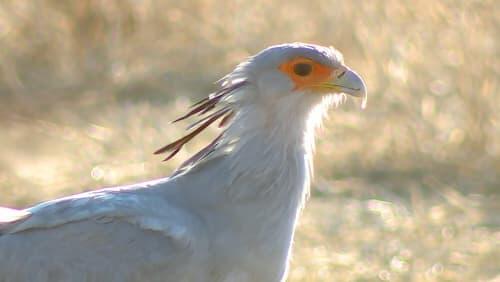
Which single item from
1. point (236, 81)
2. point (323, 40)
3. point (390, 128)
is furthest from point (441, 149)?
point (236, 81)

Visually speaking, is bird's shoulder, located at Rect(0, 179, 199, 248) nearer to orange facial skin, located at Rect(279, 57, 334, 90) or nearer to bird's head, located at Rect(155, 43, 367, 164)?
bird's head, located at Rect(155, 43, 367, 164)

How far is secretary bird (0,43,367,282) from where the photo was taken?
418cm

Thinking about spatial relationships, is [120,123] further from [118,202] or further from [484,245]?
[118,202]

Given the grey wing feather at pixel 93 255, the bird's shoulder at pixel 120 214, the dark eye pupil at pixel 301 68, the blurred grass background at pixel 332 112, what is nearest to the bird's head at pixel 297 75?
Answer: the dark eye pupil at pixel 301 68

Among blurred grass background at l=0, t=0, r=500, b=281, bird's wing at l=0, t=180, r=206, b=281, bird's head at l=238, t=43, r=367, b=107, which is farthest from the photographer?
blurred grass background at l=0, t=0, r=500, b=281

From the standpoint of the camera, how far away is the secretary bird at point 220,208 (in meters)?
4.18

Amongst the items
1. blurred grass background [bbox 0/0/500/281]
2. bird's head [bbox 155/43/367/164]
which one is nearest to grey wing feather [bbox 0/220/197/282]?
bird's head [bbox 155/43/367/164]

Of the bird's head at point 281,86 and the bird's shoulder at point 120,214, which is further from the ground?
the bird's head at point 281,86

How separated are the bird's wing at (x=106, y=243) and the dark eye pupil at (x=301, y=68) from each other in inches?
23.5

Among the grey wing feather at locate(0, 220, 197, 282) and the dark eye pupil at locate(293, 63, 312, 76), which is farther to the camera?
the dark eye pupil at locate(293, 63, 312, 76)

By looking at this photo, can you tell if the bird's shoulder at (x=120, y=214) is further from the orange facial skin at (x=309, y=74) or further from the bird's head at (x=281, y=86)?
the orange facial skin at (x=309, y=74)

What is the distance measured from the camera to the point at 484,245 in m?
6.97

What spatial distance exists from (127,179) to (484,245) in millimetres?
2070

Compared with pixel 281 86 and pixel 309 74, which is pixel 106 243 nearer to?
pixel 281 86
